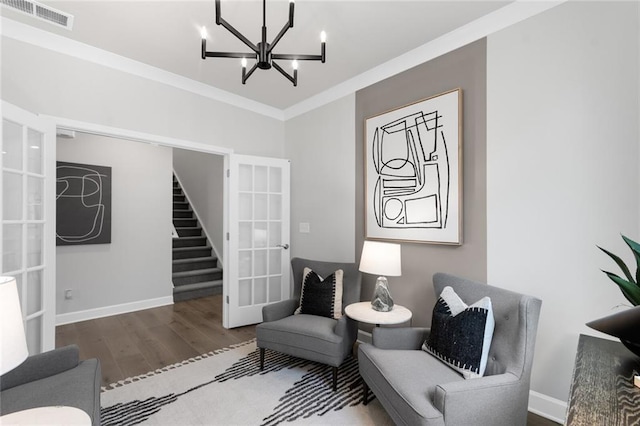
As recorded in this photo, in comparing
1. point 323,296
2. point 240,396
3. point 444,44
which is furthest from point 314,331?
point 444,44

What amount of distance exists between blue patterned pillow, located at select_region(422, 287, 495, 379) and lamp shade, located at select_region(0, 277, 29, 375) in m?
1.95

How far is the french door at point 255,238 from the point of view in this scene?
360 centimetres

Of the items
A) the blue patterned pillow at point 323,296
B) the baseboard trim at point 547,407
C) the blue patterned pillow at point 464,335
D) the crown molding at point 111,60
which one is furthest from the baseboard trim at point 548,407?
the crown molding at point 111,60

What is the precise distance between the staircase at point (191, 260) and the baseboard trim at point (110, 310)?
0.23 meters

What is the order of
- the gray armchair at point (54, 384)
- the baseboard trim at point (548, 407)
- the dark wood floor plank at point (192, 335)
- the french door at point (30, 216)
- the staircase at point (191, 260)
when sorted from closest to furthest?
the gray armchair at point (54, 384)
the baseboard trim at point (548, 407)
the french door at point (30, 216)
the dark wood floor plank at point (192, 335)
the staircase at point (191, 260)

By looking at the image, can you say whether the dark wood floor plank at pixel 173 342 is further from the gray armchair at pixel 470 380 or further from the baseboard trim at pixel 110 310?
the gray armchair at pixel 470 380

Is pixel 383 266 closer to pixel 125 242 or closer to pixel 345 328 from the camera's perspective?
pixel 345 328

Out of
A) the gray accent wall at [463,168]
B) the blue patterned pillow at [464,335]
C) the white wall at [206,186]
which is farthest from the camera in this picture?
the white wall at [206,186]

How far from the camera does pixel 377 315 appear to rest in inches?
89.7

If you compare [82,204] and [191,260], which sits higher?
[82,204]

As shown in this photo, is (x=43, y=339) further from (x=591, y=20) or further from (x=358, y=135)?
(x=591, y=20)

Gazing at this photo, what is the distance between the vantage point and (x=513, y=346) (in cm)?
167

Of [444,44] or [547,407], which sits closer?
[547,407]

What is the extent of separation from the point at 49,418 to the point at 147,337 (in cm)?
238
